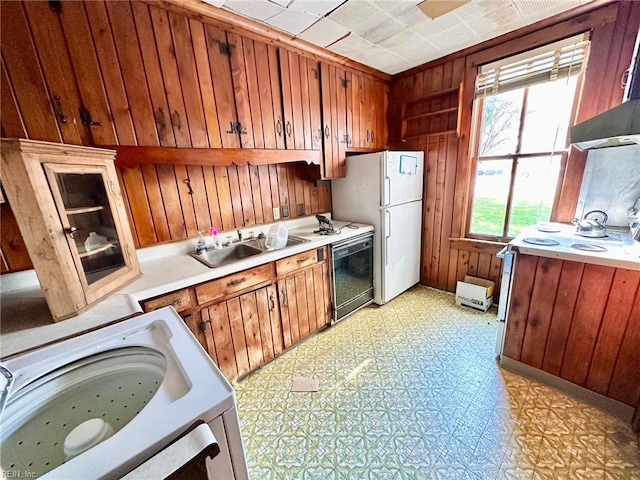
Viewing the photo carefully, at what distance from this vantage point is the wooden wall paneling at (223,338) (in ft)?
5.34

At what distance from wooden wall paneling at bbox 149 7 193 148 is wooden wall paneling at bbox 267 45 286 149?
2.26ft

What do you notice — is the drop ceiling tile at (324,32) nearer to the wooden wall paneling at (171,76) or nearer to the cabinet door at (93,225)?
the wooden wall paneling at (171,76)

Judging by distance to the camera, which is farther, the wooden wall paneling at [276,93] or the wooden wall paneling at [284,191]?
the wooden wall paneling at [284,191]

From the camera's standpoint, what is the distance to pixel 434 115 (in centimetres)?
282

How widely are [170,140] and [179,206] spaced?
0.50m

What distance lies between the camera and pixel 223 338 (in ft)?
5.55

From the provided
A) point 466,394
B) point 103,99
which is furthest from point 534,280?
point 103,99

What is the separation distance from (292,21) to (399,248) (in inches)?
87.1

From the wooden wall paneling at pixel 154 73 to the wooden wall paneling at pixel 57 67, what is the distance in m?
0.35

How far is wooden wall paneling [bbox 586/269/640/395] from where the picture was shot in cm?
136

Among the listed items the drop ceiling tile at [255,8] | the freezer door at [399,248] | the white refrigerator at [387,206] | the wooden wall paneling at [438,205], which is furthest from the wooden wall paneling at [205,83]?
the wooden wall paneling at [438,205]

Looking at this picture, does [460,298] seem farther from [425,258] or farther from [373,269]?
[373,269]

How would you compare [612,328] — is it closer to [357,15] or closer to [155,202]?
[357,15]

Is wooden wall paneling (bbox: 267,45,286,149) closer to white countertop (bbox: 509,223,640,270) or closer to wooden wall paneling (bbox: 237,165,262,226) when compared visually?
wooden wall paneling (bbox: 237,165,262,226)
